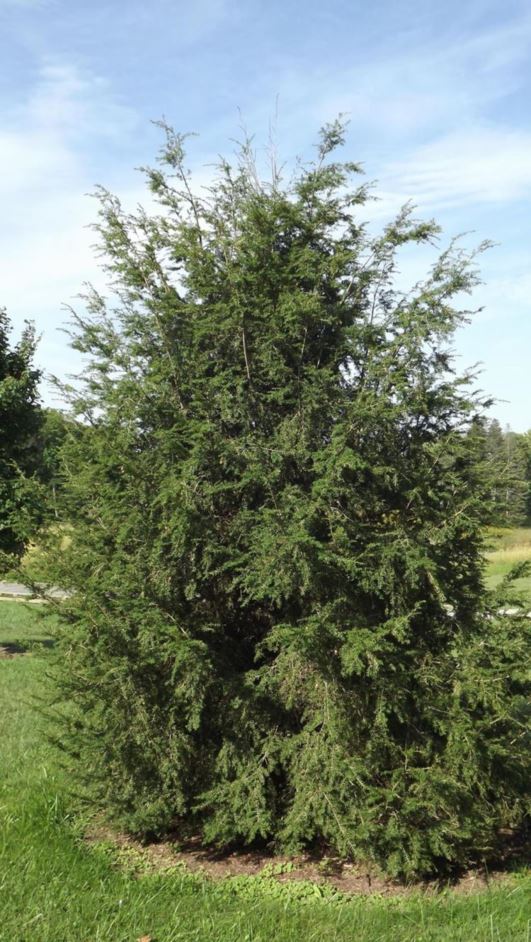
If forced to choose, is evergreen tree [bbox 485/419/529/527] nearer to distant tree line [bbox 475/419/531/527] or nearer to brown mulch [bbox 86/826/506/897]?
distant tree line [bbox 475/419/531/527]

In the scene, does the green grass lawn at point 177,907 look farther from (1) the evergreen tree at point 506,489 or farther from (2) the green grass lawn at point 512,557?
(2) the green grass lawn at point 512,557

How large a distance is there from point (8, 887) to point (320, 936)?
5.75ft

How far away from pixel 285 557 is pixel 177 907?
6.86 ft

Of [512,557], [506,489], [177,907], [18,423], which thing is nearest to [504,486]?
[506,489]

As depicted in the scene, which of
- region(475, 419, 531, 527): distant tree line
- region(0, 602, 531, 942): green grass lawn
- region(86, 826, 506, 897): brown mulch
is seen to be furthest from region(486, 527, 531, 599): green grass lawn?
region(0, 602, 531, 942): green grass lawn

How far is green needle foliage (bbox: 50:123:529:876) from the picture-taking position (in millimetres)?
4891

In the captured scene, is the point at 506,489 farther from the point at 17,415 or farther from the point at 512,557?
the point at 512,557

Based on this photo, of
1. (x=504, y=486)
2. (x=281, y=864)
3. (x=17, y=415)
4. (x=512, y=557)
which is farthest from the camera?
(x=512, y=557)

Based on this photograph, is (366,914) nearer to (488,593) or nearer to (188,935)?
(188,935)

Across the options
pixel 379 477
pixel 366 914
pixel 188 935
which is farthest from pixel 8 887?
pixel 379 477

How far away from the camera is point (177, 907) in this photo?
14.0ft

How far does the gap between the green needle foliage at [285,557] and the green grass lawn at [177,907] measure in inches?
13.6

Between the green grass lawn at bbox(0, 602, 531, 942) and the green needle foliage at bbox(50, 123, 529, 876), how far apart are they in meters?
0.34

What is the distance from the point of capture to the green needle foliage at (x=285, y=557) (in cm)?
489
